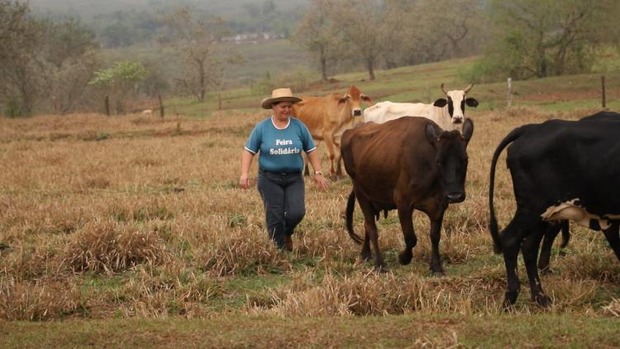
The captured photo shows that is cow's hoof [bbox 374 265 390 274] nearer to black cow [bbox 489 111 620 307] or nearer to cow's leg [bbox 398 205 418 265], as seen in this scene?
cow's leg [bbox 398 205 418 265]

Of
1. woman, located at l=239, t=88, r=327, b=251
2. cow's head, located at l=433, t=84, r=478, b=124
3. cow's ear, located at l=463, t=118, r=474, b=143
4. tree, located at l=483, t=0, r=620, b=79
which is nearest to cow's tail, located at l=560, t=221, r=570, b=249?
cow's ear, located at l=463, t=118, r=474, b=143

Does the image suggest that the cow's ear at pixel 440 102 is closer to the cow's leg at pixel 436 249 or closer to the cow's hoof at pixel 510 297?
the cow's leg at pixel 436 249

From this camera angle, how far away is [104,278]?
25.9ft

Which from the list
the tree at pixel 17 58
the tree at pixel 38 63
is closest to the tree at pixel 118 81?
the tree at pixel 38 63

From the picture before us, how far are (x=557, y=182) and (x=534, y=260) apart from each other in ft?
2.43

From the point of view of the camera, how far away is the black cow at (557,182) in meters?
6.34

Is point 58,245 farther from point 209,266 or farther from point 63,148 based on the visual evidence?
point 63,148

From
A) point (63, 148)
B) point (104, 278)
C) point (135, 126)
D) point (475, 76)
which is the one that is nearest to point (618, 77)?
point (475, 76)

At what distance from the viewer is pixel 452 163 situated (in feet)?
24.3

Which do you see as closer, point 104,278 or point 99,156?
point 104,278

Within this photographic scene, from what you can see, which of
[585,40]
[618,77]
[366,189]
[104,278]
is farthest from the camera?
[585,40]

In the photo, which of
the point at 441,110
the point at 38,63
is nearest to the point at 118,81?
the point at 38,63

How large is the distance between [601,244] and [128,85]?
51876 mm

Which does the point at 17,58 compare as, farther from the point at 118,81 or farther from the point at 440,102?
the point at 440,102
